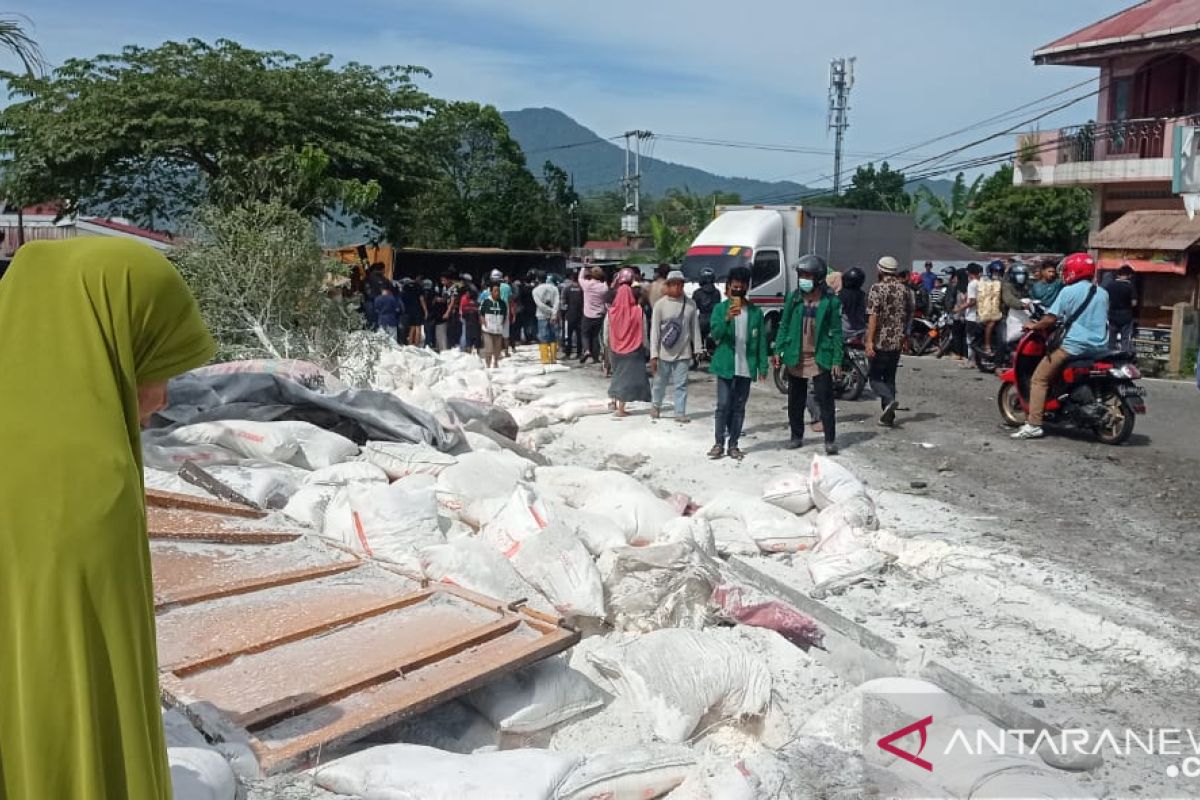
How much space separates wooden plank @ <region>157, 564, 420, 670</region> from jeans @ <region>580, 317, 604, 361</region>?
37.2 feet

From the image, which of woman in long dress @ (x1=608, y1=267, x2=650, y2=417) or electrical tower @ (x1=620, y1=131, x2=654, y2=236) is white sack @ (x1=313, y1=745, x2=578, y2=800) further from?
electrical tower @ (x1=620, y1=131, x2=654, y2=236)

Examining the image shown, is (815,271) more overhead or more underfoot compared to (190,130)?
more underfoot

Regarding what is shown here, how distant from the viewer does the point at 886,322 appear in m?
9.10

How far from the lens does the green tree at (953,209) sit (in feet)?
143

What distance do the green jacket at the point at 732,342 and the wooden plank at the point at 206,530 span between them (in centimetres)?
441

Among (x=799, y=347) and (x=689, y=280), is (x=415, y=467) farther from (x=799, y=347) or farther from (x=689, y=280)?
(x=689, y=280)

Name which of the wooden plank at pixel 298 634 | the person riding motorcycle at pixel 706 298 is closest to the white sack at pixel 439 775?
the wooden plank at pixel 298 634

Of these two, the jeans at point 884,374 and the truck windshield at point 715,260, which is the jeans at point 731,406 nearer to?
the jeans at point 884,374

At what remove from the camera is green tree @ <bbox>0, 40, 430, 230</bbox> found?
59.6 ft

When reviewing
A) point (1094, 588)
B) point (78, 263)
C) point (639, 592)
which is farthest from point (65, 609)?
point (1094, 588)

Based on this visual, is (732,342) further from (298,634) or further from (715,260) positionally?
(715,260)

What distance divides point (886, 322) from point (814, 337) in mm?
1379

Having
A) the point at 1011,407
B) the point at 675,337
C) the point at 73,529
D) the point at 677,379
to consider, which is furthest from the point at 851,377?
the point at 73,529

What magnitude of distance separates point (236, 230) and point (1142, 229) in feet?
55.9
